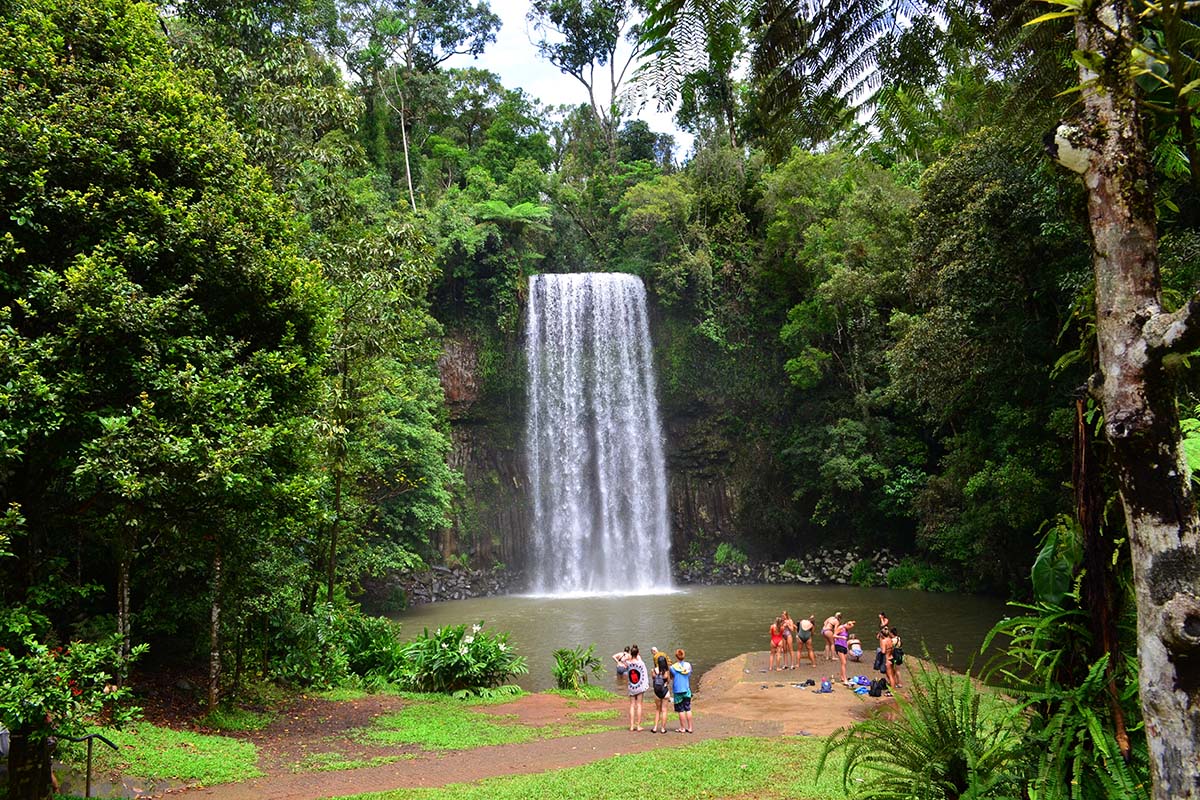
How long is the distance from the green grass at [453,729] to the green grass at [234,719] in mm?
1400

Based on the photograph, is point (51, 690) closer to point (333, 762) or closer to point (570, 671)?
point (333, 762)

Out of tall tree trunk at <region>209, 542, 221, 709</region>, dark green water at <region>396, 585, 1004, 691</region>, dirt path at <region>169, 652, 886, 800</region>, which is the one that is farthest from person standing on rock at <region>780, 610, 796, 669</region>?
tall tree trunk at <region>209, 542, 221, 709</region>

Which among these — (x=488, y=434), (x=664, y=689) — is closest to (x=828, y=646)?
(x=664, y=689)

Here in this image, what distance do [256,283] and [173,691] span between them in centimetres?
A: 623

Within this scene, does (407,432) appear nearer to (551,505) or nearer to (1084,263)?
(551,505)

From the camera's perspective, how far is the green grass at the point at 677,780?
6.76 metres

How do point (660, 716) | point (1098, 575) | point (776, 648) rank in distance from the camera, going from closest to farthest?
1. point (1098, 575)
2. point (660, 716)
3. point (776, 648)

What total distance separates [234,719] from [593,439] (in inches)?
784

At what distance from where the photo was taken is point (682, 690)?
32.3ft

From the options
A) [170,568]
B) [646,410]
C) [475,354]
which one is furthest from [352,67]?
[170,568]

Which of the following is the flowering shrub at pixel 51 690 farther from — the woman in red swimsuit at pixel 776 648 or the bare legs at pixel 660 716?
the woman in red swimsuit at pixel 776 648

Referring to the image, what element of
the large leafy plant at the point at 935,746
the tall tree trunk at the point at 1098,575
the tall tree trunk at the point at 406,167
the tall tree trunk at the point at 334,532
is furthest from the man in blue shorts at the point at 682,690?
the tall tree trunk at the point at 406,167

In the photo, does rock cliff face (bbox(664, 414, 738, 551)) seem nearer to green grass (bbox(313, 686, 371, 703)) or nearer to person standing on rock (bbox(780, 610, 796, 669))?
person standing on rock (bbox(780, 610, 796, 669))

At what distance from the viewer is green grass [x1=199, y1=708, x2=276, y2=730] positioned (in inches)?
389
